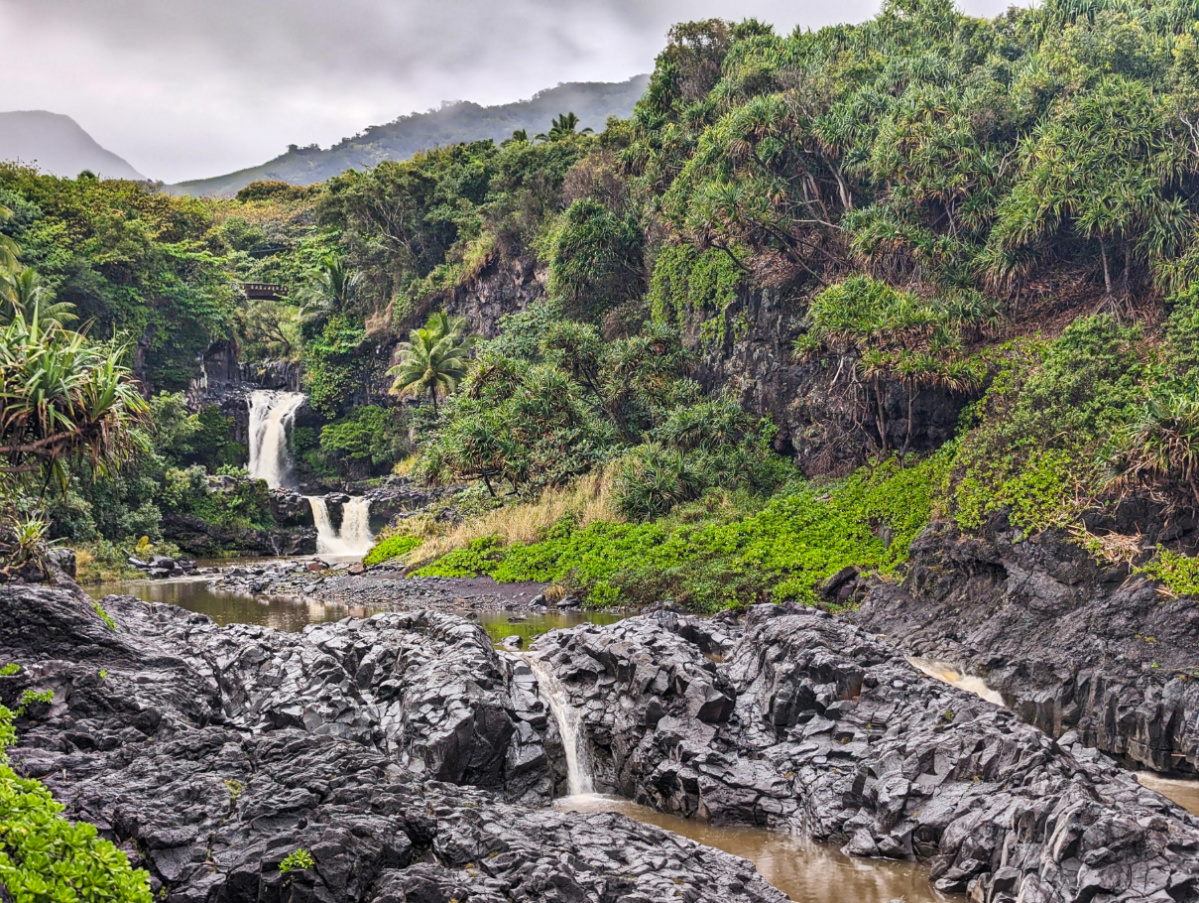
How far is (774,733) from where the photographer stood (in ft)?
35.5

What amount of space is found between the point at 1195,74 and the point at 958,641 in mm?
16204

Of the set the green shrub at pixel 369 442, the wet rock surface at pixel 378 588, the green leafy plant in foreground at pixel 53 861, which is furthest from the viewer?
the green shrub at pixel 369 442

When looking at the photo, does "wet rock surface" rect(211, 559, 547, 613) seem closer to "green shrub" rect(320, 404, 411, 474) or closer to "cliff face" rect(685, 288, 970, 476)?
"cliff face" rect(685, 288, 970, 476)

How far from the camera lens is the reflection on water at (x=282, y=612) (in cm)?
1855

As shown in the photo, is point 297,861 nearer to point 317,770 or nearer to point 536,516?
point 317,770

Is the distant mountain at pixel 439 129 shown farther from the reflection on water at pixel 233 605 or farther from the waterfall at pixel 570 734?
the waterfall at pixel 570 734

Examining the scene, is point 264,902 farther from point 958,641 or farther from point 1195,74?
point 1195,74

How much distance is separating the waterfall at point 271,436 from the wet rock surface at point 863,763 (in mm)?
33165

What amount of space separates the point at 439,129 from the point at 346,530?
15660 centimetres

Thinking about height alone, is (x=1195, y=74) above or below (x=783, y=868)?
above

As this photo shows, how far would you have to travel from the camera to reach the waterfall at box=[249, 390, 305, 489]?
43.1m

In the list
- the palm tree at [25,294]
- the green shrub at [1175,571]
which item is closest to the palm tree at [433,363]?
the palm tree at [25,294]

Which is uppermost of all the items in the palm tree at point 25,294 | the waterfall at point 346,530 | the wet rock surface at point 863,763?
the palm tree at point 25,294

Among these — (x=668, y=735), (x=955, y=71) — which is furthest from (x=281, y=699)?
(x=955, y=71)
